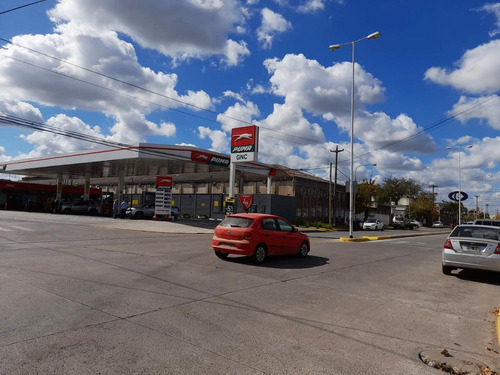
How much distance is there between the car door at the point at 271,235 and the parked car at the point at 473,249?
15.8 feet

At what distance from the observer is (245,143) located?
90.6 feet

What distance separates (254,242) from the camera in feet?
35.8

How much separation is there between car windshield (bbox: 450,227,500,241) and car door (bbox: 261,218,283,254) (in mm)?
5114

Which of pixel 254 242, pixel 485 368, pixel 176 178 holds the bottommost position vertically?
pixel 485 368

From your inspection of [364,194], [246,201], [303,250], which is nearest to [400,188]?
[364,194]

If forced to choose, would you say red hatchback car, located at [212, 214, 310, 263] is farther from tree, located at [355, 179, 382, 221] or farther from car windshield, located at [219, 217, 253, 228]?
tree, located at [355, 179, 382, 221]

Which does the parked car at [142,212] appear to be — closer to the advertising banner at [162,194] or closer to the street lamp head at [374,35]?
the advertising banner at [162,194]

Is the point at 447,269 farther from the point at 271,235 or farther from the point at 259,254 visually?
the point at 259,254

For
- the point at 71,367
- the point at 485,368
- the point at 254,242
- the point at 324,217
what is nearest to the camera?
the point at 71,367

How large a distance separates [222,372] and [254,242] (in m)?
7.11

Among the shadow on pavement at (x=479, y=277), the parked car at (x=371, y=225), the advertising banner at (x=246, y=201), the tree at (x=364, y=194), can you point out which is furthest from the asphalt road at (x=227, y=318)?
the tree at (x=364, y=194)

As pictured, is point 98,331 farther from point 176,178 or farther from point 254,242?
point 176,178

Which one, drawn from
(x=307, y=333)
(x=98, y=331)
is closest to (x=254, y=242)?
(x=307, y=333)

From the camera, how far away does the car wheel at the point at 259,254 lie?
36.3 feet
